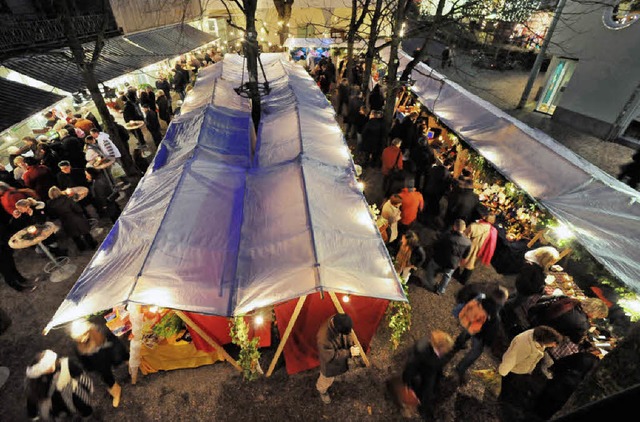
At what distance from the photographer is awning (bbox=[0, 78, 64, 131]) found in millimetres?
8827

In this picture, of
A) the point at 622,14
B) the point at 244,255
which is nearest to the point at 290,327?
the point at 244,255

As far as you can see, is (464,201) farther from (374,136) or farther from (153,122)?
(153,122)

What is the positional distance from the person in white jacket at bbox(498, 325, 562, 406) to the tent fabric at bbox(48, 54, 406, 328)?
1934mm

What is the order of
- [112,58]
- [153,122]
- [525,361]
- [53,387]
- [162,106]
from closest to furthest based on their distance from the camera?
[53,387]
[525,361]
[153,122]
[162,106]
[112,58]

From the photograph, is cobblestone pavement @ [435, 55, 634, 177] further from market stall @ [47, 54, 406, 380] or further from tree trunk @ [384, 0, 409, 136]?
market stall @ [47, 54, 406, 380]

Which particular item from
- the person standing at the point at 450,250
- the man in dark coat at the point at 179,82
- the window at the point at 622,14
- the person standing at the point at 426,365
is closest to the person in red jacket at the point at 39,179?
the person standing at the point at 426,365

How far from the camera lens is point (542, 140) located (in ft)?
27.8

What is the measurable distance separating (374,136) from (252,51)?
495cm

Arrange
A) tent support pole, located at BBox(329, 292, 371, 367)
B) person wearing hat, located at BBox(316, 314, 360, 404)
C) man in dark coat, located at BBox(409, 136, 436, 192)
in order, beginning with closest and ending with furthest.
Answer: person wearing hat, located at BBox(316, 314, 360, 404)
tent support pole, located at BBox(329, 292, 371, 367)
man in dark coat, located at BBox(409, 136, 436, 192)

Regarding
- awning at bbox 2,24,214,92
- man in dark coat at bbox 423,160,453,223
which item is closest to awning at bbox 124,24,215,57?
awning at bbox 2,24,214,92

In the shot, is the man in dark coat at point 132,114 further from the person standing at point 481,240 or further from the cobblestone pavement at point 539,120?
the person standing at point 481,240

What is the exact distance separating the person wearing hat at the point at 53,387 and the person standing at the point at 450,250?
655 centimetres

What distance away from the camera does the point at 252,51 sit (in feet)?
32.6

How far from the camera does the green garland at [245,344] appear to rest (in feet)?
16.6
